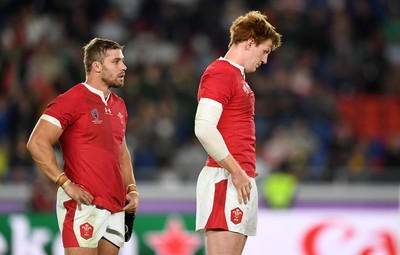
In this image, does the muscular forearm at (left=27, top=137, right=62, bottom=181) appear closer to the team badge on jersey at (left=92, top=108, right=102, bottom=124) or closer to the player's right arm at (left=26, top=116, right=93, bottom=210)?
the player's right arm at (left=26, top=116, right=93, bottom=210)

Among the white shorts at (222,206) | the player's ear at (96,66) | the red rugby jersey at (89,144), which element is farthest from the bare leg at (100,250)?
the player's ear at (96,66)

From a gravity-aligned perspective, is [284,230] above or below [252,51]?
below

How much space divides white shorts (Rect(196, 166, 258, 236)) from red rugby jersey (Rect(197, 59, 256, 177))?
0.29ft

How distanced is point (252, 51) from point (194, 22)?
27.5 feet

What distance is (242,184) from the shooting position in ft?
17.8

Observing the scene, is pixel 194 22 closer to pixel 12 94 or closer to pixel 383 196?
pixel 12 94

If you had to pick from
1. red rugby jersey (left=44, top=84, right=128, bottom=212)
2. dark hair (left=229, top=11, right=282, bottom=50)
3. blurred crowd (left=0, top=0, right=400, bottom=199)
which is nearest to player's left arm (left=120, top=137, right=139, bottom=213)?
red rugby jersey (left=44, top=84, right=128, bottom=212)

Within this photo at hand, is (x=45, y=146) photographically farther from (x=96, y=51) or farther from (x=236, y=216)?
(x=236, y=216)

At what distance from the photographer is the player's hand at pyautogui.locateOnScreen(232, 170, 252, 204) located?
5.42 m

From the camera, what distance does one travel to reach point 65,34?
13508 millimetres

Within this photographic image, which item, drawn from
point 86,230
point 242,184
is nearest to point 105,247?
point 86,230

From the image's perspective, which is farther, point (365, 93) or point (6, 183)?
point (365, 93)

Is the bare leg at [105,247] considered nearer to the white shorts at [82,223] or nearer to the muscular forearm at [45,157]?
the white shorts at [82,223]

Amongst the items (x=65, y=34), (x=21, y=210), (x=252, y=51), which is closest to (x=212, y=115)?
(x=252, y=51)
